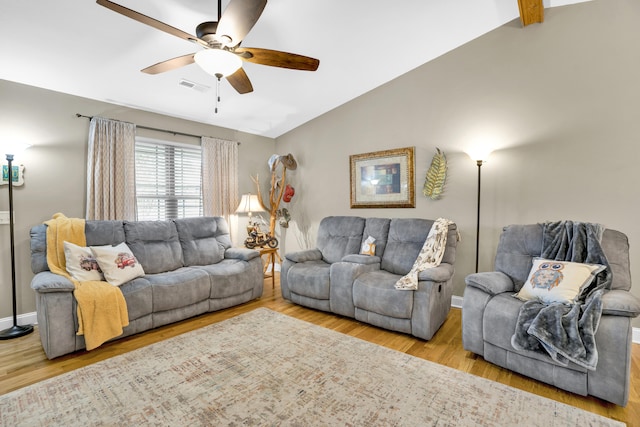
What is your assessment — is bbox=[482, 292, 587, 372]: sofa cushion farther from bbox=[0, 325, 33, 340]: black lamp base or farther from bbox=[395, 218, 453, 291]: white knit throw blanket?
bbox=[0, 325, 33, 340]: black lamp base

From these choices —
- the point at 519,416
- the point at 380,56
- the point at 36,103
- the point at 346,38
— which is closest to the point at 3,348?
the point at 36,103

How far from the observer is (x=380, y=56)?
11.3 feet

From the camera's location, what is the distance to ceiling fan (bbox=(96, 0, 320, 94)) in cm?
168

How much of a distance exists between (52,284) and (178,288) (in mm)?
975

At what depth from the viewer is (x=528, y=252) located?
8.55 feet

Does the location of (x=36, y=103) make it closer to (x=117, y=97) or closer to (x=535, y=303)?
(x=117, y=97)

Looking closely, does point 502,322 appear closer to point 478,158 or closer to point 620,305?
point 620,305

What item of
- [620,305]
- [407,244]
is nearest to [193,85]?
[407,244]

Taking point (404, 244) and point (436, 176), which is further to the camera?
point (436, 176)

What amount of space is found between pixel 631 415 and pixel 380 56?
3618 millimetres

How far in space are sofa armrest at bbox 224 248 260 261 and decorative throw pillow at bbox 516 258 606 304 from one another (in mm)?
2806

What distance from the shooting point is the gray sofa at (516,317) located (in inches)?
69.1

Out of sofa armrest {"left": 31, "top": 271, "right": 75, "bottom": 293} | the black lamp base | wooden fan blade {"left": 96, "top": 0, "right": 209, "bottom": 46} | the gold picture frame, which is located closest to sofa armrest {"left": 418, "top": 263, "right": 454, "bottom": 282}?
the gold picture frame

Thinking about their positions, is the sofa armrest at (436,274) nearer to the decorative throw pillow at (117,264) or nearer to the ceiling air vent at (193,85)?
the decorative throw pillow at (117,264)
